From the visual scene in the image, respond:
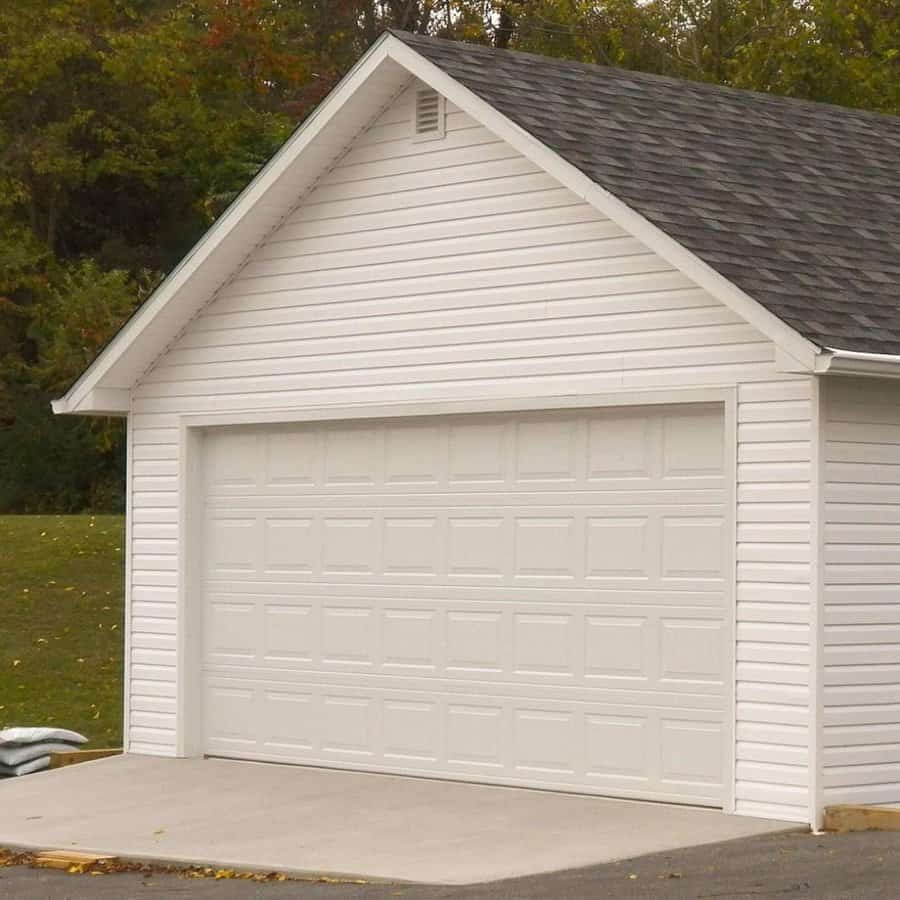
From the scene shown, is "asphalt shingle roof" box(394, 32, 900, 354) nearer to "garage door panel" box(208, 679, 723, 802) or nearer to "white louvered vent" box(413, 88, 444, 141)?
"white louvered vent" box(413, 88, 444, 141)

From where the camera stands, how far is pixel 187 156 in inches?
1683

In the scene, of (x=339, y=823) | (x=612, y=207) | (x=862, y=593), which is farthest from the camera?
(x=612, y=207)

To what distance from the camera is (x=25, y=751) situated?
1498cm

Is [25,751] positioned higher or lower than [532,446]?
lower

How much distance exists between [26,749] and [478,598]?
146 inches

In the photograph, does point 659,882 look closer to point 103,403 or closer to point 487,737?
point 487,737

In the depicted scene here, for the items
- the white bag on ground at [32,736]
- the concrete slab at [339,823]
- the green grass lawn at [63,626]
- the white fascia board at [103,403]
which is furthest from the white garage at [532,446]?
the green grass lawn at [63,626]

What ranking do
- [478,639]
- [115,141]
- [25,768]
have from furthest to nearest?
[115,141] → [25,768] → [478,639]

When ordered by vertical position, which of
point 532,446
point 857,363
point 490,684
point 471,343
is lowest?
point 490,684

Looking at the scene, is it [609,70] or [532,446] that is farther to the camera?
[609,70]

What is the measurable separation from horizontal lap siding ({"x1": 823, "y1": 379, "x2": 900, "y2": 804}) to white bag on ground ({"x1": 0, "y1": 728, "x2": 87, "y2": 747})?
6.18 m

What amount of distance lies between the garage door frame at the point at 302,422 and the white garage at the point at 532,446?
23mm

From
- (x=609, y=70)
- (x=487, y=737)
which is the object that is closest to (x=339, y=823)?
(x=487, y=737)

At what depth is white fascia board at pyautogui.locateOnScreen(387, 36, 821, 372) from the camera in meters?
11.5
